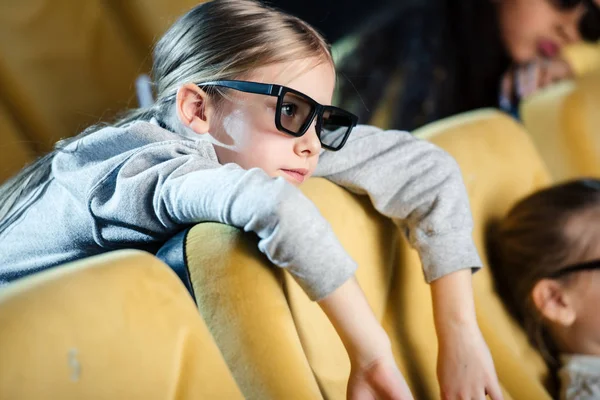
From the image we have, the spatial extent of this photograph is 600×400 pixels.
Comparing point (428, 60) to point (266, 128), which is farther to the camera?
point (428, 60)

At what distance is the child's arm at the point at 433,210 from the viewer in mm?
783

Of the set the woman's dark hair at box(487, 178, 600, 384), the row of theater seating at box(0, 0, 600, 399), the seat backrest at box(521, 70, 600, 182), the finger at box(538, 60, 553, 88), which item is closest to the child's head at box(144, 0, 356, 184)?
the row of theater seating at box(0, 0, 600, 399)

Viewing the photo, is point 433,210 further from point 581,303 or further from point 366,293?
point 581,303

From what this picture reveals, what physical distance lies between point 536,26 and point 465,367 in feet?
3.91

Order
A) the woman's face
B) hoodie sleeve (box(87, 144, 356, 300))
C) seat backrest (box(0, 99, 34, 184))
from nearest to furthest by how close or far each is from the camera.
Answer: hoodie sleeve (box(87, 144, 356, 300)) < seat backrest (box(0, 99, 34, 184)) < the woman's face

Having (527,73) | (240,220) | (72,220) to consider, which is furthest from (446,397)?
(527,73)

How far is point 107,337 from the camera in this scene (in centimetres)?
50

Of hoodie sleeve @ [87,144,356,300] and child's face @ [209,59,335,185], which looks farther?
child's face @ [209,59,335,185]

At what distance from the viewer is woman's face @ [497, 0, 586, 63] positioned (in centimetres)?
166

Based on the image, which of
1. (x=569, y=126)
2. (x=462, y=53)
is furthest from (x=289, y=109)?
(x=462, y=53)

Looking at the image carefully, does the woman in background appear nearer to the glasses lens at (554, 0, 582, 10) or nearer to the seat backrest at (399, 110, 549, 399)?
the glasses lens at (554, 0, 582, 10)

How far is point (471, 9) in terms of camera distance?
1.67 m

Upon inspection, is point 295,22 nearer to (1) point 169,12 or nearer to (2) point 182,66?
(2) point 182,66

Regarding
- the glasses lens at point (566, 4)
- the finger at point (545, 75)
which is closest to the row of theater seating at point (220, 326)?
the finger at point (545, 75)
